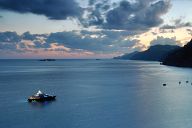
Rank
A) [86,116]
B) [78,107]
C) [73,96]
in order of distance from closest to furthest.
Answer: [86,116], [78,107], [73,96]

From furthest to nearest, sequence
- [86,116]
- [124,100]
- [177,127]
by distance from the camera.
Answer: [124,100], [86,116], [177,127]

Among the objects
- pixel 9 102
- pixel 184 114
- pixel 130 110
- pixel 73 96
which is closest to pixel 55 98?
pixel 73 96

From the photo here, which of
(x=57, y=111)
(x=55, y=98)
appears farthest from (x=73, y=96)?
(x=57, y=111)

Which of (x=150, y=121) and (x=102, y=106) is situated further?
(x=102, y=106)

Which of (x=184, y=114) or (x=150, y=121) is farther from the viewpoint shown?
(x=184, y=114)

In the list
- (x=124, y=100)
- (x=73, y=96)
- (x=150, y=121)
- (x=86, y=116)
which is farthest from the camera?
(x=73, y=96)

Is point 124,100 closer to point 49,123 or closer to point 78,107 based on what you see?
point 78,107

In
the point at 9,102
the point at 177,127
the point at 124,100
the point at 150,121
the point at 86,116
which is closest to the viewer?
the point at 177,127

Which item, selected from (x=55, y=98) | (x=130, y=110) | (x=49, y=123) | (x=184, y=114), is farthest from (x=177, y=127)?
(x=55, y=98)

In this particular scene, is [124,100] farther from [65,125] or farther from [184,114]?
[65,125]
